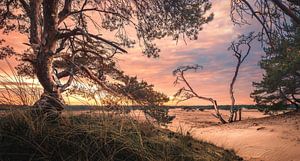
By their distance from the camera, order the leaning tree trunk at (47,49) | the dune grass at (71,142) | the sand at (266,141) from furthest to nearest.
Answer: the sand at (266,141), the leaning tree trunk at (47,49), the dune grass at (71,142)

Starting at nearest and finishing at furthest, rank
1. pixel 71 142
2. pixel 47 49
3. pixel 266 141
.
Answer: pixel 71 142, pixel 47 49, pixel 266 141

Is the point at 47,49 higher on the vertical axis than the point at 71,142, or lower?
higher

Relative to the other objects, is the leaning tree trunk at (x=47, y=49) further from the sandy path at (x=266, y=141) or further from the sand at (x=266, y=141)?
the sandy path at (x=266, y=141)

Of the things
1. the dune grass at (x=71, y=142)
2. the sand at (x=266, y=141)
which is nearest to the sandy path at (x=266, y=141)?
the sand at (x=266, y=141)

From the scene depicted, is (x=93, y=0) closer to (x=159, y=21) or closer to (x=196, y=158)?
(x=159, y=21)

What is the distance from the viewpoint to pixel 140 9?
9.51 m

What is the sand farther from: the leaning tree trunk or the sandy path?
the leaning tree trunk

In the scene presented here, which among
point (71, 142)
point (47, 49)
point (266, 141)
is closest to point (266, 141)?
point (266, 141)

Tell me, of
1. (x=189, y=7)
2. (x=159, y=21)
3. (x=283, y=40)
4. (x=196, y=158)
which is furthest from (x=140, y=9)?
(x=196, y=158)

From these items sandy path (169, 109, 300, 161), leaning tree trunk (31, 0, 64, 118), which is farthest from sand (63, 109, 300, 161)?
leaning tree trunk (31, 0, 64, 118)

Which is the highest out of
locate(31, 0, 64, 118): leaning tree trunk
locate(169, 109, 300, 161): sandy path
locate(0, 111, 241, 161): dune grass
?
locate(31, 0, 64, 118): leaning tree trunk

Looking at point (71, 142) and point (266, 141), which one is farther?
point (266, 141)

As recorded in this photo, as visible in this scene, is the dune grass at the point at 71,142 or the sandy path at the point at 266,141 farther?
the sandy path at the point at 266,141

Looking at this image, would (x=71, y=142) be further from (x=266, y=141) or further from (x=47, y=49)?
(x=266, y=141)
